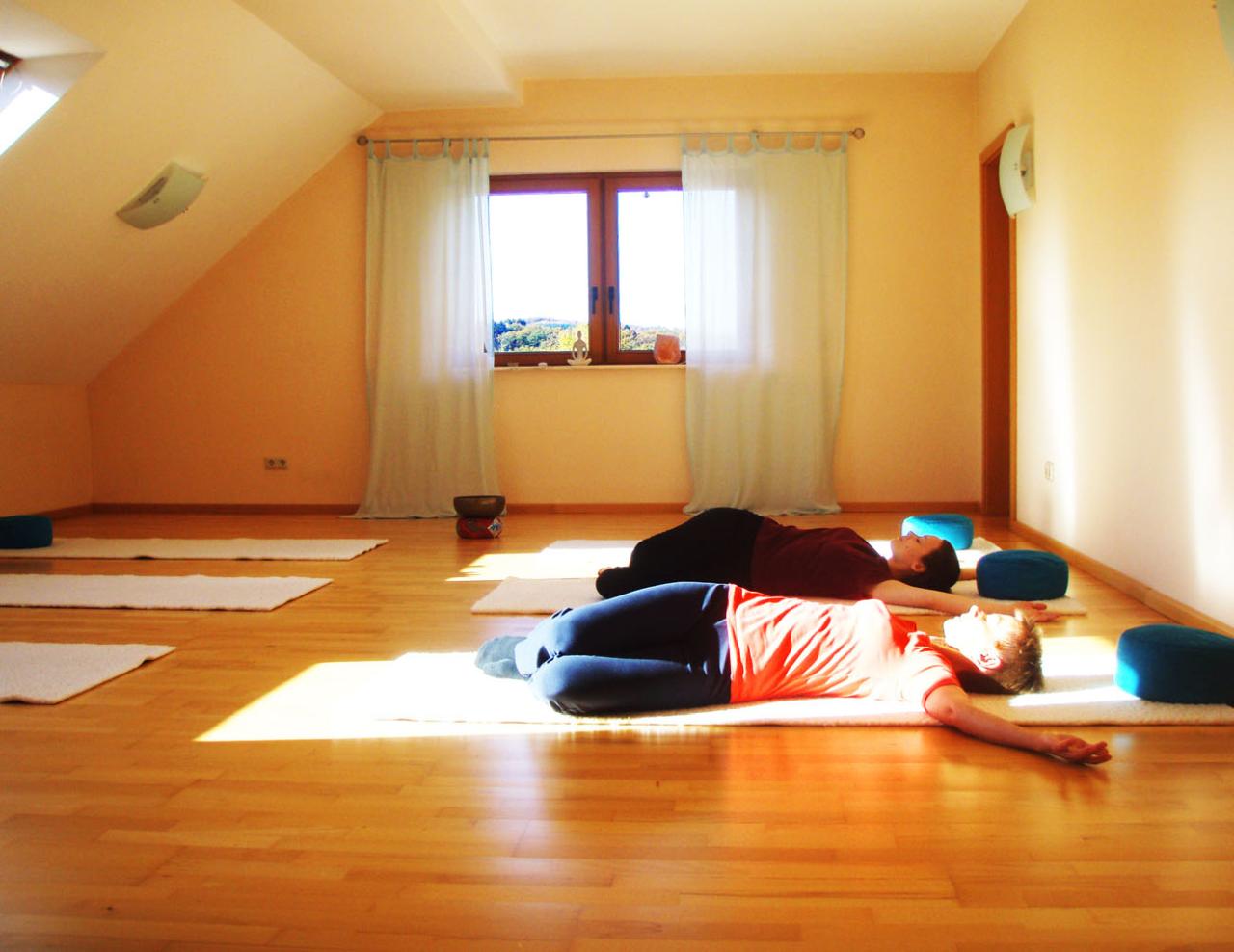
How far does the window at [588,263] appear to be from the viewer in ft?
20.7

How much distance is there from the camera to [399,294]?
6301 millimetres

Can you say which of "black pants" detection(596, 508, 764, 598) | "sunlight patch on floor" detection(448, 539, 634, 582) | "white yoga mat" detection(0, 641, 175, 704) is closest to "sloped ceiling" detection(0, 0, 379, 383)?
"white yoga mat" detection(0, 641, 175, 704)

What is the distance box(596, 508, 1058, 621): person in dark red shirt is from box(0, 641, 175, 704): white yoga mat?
137cm

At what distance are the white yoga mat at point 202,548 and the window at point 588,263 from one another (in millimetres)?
1781

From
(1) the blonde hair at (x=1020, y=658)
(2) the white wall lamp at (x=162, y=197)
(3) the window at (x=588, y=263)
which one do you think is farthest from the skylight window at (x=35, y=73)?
(1) the blonde hair at (x=1020, y=658)

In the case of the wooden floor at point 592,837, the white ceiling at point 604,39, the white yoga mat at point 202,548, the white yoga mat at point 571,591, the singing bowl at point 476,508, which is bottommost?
the wooden floor at point 592,837

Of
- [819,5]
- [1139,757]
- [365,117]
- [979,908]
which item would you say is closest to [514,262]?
[365,117]

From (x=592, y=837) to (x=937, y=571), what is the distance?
72.6 inches

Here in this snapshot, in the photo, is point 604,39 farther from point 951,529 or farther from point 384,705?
point 384,705

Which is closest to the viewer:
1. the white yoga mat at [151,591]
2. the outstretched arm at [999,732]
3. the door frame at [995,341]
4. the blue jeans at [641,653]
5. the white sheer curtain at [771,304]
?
the outstretched arm at [999,732]

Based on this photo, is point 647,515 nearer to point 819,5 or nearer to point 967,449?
point 967,449

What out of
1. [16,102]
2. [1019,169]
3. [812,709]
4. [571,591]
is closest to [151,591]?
[571,591]

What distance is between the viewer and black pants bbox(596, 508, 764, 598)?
11.0ft

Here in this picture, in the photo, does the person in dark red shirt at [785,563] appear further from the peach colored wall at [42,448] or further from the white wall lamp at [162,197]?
the peach colored wall at [42,448]
